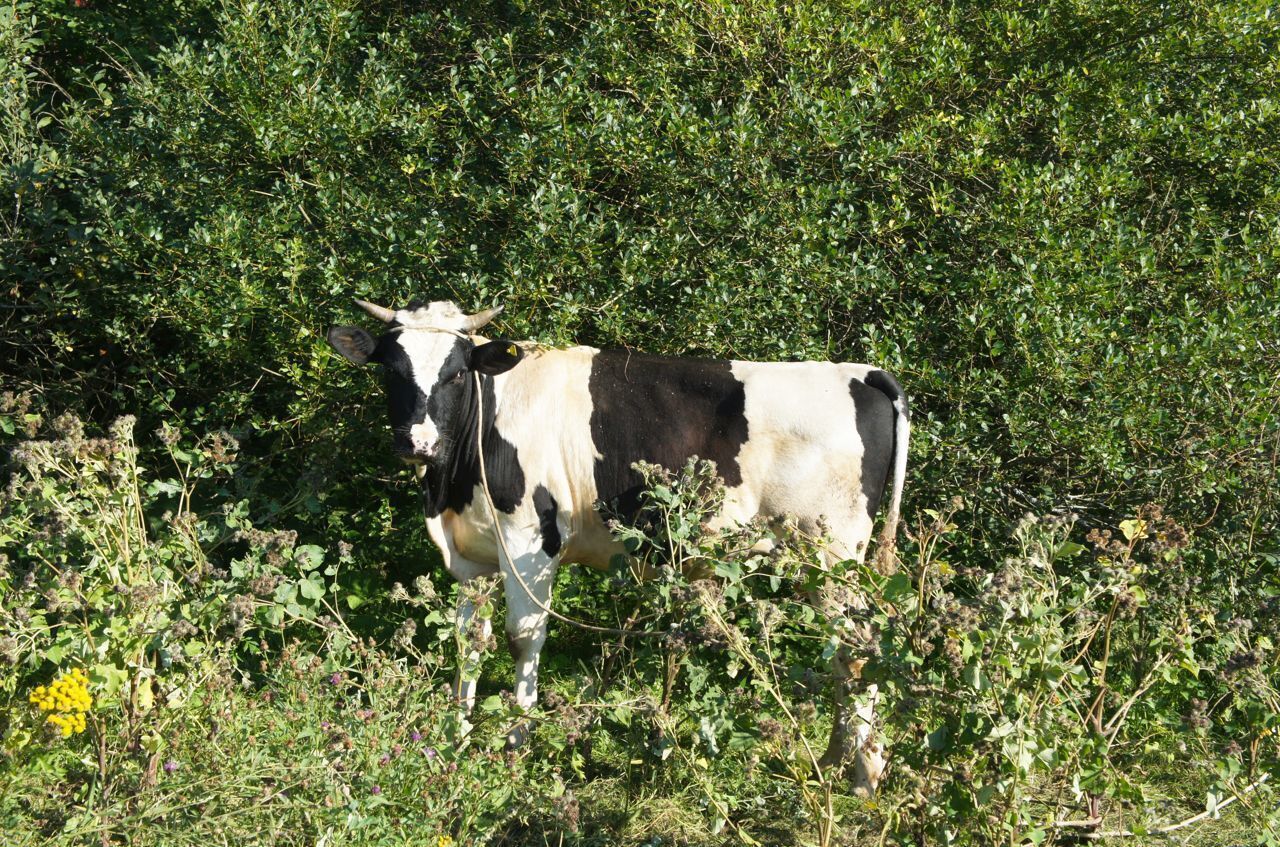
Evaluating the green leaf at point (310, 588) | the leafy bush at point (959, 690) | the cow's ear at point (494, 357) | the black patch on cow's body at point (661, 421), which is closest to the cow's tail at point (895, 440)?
the black patch on cow's body at point (661, 421)

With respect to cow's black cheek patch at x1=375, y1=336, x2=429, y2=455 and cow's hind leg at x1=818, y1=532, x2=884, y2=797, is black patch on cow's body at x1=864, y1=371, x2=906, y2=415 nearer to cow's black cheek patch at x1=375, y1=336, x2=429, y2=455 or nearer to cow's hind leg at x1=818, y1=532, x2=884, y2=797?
cow's hind leg at x1=818, y1=532, x2=884, y2=797

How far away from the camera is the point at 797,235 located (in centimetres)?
645

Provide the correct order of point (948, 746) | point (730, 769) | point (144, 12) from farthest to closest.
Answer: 1. point (144, 12)
2. point (730, 769)
3. point (948, 746)

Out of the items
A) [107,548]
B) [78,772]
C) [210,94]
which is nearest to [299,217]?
[210,94]

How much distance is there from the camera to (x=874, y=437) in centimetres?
568

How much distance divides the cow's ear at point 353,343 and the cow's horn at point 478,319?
1.51ft

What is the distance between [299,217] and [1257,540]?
559cm

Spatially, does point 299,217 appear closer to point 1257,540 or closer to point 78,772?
point 78,772

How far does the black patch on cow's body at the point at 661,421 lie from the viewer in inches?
225

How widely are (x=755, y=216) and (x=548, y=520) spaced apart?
1994 mm

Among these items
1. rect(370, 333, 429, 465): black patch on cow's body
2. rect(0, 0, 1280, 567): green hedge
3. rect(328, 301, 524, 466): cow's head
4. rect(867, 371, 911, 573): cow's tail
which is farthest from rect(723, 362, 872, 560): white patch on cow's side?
rect(370, 333, 429, 465): black patch on cow's body

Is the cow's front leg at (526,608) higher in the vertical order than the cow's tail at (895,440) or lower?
lower

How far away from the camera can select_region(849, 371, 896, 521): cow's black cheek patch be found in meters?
5.67

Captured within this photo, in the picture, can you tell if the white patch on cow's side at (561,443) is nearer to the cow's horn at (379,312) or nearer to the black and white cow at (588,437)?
the black and white cow at (588,437)
